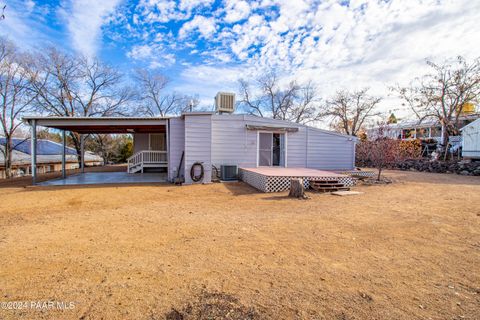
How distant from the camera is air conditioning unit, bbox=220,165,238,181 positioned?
33.1 ft

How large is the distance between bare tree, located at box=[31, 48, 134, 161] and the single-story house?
9.56 metres

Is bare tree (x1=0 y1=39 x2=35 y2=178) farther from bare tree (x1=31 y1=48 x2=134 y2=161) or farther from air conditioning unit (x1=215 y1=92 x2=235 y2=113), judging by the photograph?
air conditioning unit (x1=215 y1=92 x2=235 y2=113)

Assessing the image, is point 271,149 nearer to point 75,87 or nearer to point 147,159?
point 147,159

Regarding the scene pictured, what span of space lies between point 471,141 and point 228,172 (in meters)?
16.0

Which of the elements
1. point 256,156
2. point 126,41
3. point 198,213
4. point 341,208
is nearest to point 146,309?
point 198,213

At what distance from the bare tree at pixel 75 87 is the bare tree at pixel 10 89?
1.46 meters

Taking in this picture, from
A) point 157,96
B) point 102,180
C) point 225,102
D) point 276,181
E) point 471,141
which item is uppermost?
point 157,96

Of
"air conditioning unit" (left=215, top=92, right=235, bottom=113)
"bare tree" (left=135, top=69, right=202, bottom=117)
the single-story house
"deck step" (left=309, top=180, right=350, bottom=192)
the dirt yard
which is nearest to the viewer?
the dirt yard

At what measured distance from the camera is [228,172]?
10141 millimetres

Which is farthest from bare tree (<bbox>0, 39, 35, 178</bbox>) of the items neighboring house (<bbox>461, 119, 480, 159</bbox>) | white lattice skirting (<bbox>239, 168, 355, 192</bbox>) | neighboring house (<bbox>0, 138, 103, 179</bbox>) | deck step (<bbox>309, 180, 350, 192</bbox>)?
neighboring house (<bbox>461, 119, 480, 159</bbox>)

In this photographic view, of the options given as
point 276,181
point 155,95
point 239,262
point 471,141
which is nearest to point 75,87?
point 155,95

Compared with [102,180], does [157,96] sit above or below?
above

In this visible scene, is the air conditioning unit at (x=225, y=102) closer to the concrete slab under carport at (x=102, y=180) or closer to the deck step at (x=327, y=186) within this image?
the concrete slab under carport at (x=102, y=180)

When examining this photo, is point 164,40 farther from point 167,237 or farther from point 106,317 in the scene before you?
point 106,317
